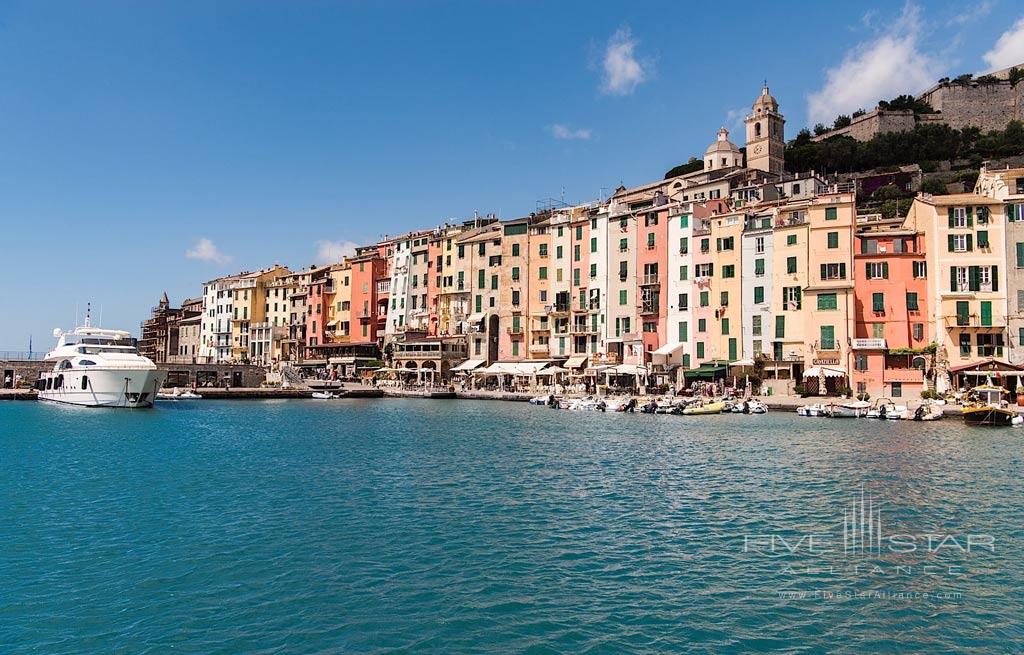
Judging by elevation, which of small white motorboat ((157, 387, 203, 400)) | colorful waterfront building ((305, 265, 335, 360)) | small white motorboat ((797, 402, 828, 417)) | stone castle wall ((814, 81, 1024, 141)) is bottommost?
small white motorboat ((797, 402, 828, 417))

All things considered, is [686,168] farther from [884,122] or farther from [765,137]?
[884,122]

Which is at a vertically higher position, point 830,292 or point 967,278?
point 967,278

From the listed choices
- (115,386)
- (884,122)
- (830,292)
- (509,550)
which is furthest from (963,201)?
(884,122)

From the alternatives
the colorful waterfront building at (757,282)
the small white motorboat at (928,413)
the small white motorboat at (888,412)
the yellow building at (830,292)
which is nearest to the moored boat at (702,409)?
the small white motorboat at (888,412)

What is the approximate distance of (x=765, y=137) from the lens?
113 meters

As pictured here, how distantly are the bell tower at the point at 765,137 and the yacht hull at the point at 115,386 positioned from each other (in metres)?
86.3

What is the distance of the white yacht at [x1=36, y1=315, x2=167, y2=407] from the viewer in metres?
59.8

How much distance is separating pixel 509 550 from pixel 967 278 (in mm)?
51201

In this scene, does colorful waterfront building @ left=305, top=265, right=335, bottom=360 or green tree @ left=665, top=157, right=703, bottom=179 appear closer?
colorful waterfront building @ left=305, top=265, right=335, bottom=360

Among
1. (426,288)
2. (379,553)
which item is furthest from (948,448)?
(426,288)

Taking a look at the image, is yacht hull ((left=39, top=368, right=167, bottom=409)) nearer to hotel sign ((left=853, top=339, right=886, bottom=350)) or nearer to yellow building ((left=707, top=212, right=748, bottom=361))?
yellow building ((left=707, top=212, right=748, bottom=361))

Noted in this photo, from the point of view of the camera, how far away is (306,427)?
4584 cm

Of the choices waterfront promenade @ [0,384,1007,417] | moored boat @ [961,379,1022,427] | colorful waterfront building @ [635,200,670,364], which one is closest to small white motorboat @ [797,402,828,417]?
waterfront promenade @ [0,384,1007,417]

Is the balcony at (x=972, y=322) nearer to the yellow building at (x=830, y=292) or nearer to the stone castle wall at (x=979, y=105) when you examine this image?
the yellow building at (x=830, y=292)
